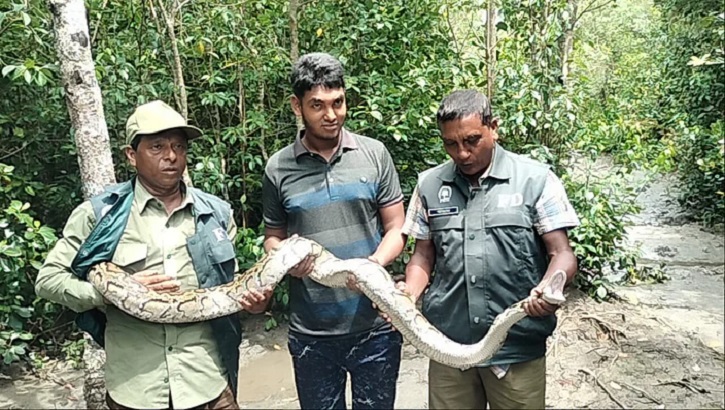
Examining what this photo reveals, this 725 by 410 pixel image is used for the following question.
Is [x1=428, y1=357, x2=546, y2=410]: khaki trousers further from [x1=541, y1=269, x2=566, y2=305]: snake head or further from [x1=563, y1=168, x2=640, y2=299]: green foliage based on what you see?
[x1=563, y1=168, x2=640, y2=299]: green foliage

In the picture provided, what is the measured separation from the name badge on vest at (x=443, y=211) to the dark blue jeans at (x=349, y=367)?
61 cm

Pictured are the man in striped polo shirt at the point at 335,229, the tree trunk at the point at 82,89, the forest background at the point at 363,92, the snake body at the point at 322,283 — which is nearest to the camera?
the snake body at the point at 322,283

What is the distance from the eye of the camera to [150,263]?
2.36 meters

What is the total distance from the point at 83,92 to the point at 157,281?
5.86ft

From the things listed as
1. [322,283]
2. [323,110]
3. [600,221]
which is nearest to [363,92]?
[600,221]

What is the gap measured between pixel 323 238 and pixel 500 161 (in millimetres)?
819

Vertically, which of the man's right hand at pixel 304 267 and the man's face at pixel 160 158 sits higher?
the man's face at pixel 160 158

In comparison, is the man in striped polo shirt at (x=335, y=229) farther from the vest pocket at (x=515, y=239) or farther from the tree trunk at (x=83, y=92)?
the tree trunk at (x=83, y=92)

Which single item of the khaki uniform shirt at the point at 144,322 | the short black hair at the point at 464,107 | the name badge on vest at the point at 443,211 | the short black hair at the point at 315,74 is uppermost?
the short black hair at the point at 315,74

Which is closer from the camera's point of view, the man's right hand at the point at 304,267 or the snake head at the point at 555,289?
the snake head at the point at 555,289

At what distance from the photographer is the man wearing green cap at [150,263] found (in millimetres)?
2307

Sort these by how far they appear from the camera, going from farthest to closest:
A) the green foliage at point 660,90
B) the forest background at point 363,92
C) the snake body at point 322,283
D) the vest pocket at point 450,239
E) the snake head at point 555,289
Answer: the forest background at point 363,92, the green foliage at point 660,90, the vest pocket at point 450,239, the snake body at point 322,283, the snake head at point 555,289

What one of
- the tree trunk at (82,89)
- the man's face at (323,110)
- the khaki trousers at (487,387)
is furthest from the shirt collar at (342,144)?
the tree trunk at (82,89)

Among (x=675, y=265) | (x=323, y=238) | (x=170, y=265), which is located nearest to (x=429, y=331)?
(x=323, y=238)
